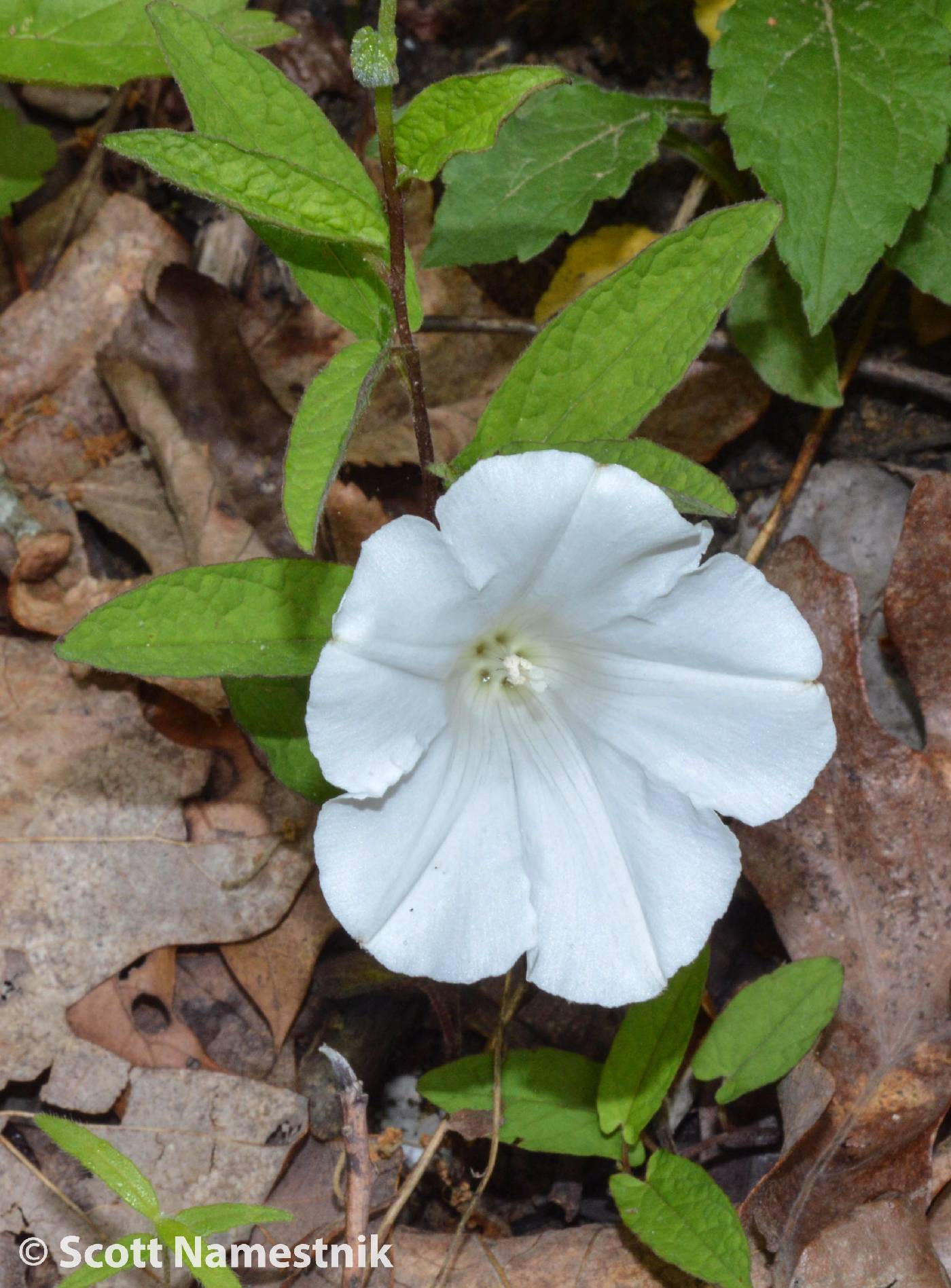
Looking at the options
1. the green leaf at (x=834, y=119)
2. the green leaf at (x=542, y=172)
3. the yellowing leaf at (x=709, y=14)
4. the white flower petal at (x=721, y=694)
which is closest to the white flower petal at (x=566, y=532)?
the white flower petal at (x=721, y=694)

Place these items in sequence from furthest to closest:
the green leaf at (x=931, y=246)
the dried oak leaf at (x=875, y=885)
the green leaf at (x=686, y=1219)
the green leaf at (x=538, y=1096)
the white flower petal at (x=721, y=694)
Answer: the green leaf at (x=931, y=246)
the dried oak leaf at (x=875, y=885)
the green leaf at (x=538, y=1096)
the green leaf at (x=686, y=1219)
the white flower petal at (x=721, y=694)

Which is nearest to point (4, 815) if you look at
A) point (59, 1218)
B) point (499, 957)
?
point (59, 1218)

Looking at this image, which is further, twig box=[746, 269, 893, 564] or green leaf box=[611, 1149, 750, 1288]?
twig box=[746, 269, 893, 564]

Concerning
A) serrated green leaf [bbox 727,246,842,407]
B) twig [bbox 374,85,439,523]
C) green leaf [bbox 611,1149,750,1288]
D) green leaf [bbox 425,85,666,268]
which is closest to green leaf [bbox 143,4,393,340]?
twig [bbox 374,85,439,523]

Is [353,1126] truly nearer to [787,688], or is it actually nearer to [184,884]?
[184,884]

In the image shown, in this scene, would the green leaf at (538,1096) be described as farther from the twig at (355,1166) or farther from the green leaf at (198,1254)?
the green leaf at (198,1254)

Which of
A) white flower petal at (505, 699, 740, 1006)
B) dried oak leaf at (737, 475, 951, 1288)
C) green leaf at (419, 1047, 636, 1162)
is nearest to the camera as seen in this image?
white flower petal at (505, 699, 740, 1006)

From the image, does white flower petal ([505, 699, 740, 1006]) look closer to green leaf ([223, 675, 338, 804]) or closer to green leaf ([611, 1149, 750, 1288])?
green leaf ([223, 675, 338, 804])
